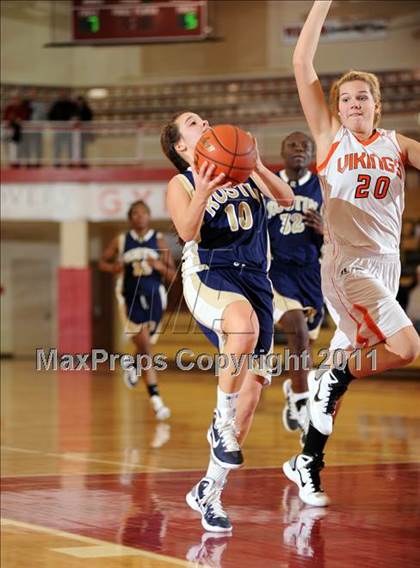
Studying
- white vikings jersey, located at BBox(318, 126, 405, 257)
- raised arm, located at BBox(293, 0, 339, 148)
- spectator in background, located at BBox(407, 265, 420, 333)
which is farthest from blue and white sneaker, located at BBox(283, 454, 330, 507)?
spectator in background, located at BBox(407, 265, 420, 333)

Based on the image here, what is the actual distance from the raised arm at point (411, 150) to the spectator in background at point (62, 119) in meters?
14.8

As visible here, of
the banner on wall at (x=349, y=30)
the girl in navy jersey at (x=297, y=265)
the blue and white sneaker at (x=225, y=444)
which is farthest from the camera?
the banner on wall at (x=349, y=30)

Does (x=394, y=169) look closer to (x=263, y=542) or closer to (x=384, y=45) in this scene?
(x=263, y=542)

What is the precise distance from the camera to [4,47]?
2211 centimetres

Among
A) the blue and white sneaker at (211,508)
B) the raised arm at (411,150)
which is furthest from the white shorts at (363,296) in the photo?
the blue and white sneaker at (211,508)

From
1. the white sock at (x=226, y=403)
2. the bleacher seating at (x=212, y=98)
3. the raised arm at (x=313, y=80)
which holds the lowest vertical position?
the white sock at (x=226, y=403)

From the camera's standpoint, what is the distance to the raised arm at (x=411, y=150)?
16.0 ft

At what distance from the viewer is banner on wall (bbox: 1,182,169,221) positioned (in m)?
19.0

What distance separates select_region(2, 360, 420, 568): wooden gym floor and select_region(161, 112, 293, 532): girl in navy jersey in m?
0.33

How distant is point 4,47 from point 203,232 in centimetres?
1817

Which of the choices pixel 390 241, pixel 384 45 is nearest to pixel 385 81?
pixel 384 45

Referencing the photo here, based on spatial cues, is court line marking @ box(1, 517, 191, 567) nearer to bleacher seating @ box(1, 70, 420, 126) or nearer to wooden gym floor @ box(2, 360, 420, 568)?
wooden gym floor @ box(2, 360, 420, 568)

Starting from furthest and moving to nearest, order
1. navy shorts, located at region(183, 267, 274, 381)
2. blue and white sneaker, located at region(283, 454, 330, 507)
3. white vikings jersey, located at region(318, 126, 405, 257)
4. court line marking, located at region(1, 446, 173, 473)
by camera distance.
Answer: court line marking, located at region(1, 446, 173, 473), blue and white sneaker, located at region(283, 454, 330, 507), white vikings jersey, located at region(318, 126, 405, 257), navy shorts, located at region(183, 267, 274, 381)

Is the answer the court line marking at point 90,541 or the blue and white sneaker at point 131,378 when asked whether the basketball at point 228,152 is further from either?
the blue and white sneaker at point 131,378
